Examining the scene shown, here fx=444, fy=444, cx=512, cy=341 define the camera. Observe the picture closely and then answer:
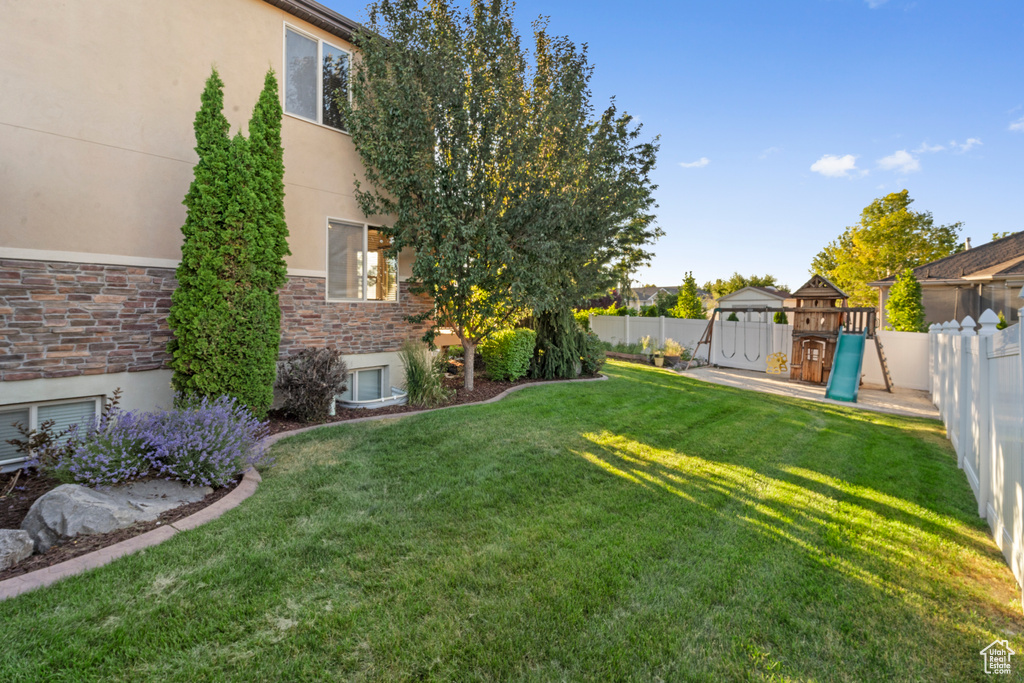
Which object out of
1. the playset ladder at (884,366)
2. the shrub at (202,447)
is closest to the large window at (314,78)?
the shrub at (202,447)

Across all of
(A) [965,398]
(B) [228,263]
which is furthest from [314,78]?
(A) [965,398]

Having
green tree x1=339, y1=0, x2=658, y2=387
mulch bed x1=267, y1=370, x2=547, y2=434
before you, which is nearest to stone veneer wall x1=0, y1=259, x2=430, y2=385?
mulch bed x1=267, y1=370, x2=547, y2=434

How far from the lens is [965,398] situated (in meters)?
5.38

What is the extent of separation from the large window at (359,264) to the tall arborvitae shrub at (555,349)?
3.81 meters

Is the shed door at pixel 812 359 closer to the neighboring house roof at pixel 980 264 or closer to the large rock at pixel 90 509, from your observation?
the neighboring house roof at pixel 980 264

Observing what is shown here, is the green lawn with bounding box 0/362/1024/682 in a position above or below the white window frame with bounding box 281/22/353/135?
below

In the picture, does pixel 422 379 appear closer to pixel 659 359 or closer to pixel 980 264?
pixel 659 359

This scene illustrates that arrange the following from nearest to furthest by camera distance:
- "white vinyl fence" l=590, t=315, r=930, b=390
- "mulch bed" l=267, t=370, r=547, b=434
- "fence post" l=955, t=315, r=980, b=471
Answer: "fence post" l=955, t=315, r=980, b=471
"mulch bed" l=267, t=370, r=547, b=434
"white vinyl fence" l=590, t=315, r=930, b=390

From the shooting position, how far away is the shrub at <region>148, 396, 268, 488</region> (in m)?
3.96

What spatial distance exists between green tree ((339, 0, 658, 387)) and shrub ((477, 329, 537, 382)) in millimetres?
1225

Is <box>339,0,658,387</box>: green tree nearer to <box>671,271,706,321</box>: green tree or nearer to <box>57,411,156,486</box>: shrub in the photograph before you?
<box>57,411,156,486</box>: shrub

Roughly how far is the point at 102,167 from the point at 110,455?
12.2 ft

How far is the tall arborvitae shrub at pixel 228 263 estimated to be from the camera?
5.24 m

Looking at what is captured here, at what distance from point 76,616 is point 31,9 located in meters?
6.34
